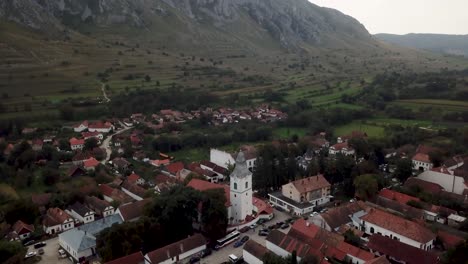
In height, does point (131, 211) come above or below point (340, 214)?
above

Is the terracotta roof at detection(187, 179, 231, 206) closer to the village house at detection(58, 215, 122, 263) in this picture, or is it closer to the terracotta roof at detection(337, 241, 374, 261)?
the village house at detection(58, 215, 122, 263)

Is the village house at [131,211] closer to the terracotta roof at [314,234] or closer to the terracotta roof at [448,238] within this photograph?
the terracotta roof at [314,234]

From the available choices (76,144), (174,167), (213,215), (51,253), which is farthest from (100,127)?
(213,215)

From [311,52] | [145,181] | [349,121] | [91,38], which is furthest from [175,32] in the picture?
[145,181]

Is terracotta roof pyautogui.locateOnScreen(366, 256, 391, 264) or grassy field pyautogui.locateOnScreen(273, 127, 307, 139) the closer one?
A: terracotta roof pyautogui.locateOnScreen(366, 256, 391, 264)

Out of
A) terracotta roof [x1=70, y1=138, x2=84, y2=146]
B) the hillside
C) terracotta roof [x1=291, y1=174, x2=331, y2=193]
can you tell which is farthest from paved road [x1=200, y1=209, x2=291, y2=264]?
the hillside

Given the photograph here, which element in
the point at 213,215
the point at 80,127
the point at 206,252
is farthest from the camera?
the point at 80,127

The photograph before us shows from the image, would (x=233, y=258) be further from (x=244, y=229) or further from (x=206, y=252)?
(x=244, y=229)

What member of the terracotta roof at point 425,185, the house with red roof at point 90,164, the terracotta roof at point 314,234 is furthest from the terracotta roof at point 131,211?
the terracotta roof at point 425,185
